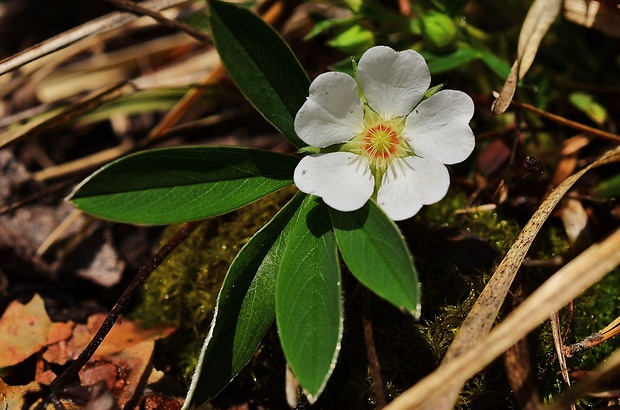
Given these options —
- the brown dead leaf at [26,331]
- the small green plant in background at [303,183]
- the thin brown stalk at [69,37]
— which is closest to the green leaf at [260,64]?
the small green plant in background at [303,183]

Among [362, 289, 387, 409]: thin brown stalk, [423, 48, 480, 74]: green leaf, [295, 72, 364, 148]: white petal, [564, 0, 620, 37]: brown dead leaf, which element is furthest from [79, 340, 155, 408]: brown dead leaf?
[564, 0, 620, 37]: brown dead leaf

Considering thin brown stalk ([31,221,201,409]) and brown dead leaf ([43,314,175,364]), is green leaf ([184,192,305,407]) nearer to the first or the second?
thin brown stalk ([31,221,201,409])

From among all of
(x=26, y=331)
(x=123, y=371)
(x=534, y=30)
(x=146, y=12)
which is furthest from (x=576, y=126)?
(x=26, y=331)

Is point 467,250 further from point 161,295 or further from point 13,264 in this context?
point 13,264

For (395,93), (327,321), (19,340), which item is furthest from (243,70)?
(19,340)

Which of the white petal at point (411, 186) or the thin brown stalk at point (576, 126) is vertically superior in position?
the white petal at point (411, 186)

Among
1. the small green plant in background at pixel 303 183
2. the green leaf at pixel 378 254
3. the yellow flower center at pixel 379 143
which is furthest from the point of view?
the yellow flower center at pixel 379 143

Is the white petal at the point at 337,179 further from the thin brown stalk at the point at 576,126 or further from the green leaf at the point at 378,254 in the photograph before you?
the thin brown stalk at the point at 576,126
